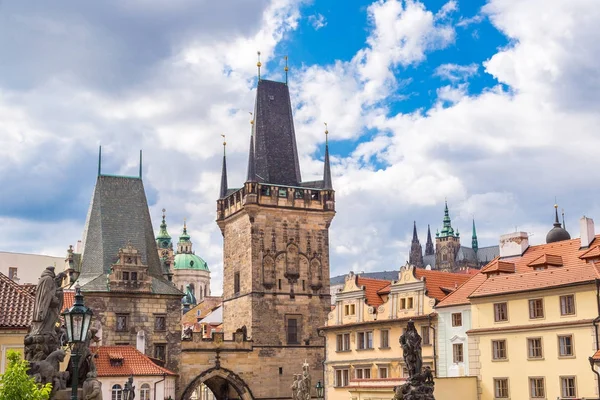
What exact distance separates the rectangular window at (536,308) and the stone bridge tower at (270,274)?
27.2 meters

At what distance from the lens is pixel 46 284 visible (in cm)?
1739

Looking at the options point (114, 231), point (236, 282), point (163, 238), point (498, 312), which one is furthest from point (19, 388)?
point (163, 238)

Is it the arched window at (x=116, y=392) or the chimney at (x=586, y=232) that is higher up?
the chimney at (x=586, y=232)

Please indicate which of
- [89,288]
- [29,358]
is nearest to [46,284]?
[29,358]

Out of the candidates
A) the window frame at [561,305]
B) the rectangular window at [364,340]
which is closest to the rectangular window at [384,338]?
the rectangular window at [364,340]

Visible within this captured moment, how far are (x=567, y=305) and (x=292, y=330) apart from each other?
2952 cm

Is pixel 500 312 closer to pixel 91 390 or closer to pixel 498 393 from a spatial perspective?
pixel 498 393

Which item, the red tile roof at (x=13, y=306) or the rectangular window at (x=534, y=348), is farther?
the rectangular window at (x=534, y=348)

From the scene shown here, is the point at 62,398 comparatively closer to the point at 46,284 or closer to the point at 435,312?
the point at 46,284

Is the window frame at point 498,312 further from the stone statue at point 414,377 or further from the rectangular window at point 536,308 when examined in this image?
the stone statue at point 414,377

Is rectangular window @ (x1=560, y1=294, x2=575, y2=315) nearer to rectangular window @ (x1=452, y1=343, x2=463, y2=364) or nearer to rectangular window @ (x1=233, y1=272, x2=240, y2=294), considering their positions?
rectangular window @ (x1=452, y1=343, x2=463, y2=364)

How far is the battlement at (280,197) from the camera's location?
6141 centimetres

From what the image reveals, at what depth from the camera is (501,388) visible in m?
36.1

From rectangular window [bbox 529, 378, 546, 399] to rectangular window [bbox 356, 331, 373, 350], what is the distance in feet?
41.1
